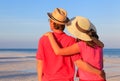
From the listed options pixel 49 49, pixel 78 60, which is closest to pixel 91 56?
pixel 78 60

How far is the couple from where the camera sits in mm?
5312

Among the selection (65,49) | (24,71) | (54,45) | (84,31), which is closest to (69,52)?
(65,49)

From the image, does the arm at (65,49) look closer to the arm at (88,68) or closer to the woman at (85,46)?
the woman at (85,46)

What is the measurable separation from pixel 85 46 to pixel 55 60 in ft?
1.36

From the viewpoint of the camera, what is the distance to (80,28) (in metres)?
5.33

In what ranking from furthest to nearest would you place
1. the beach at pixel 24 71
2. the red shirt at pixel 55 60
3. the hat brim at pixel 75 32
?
the beach at pixel 24 71, the red shirt at pixel 55 60, the hat brim at pixel 75 32

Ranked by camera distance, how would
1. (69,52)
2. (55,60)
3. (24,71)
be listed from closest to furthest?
(69,52)
(55,60)
(24,71)

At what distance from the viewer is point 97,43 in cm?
533

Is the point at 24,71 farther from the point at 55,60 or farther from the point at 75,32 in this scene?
the point at 75,32

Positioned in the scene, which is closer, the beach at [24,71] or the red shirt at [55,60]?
the red shirt at [55,60]

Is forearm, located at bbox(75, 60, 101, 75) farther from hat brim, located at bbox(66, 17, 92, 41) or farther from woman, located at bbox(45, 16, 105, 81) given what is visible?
hat brim, located at bbox(66, 17, 92, 41)

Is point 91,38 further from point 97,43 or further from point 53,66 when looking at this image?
point 53,66

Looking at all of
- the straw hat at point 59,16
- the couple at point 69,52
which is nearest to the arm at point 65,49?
the couple at point 69,52

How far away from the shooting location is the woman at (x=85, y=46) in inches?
209
